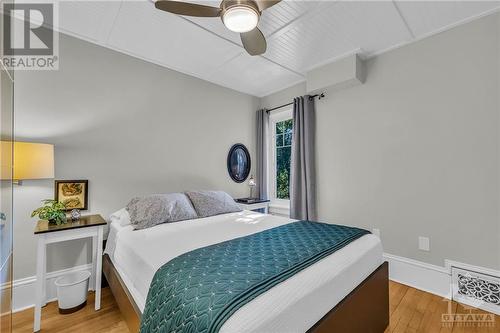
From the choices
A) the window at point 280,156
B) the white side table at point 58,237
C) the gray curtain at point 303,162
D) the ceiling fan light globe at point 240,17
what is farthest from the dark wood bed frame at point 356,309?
the window at point 280,156

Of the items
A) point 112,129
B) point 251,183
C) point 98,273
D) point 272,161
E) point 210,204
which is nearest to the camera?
point 98,273

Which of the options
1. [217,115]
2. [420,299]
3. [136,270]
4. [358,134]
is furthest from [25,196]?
[420,299]

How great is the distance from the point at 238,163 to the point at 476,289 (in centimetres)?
310

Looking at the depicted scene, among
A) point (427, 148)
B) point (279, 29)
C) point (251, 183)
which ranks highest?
point (279, 29)

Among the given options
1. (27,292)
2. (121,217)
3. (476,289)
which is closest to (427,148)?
(476,289)

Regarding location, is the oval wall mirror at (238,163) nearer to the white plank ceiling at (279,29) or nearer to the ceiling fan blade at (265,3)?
the white plank ceiling at (279,29)

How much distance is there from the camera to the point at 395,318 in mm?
1857

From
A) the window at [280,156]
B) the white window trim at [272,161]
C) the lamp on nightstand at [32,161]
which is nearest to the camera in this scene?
the lamp on nightstand at [32,161]

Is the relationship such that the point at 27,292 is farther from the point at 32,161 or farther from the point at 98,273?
the point at 32,161

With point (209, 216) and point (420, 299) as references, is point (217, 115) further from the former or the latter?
point (420, 299)

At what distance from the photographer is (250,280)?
107 centimetres

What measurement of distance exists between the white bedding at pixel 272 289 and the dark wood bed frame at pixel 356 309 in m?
0.03

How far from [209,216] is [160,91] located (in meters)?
1.74

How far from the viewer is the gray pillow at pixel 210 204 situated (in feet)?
8.51
